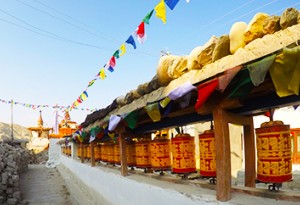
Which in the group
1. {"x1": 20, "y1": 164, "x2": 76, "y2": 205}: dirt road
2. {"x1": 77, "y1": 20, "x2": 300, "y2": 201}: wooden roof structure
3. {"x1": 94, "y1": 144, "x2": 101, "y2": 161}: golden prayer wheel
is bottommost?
{"x1": 20, "y1": 164, "x2": 76, "y2": 205}: dirt road

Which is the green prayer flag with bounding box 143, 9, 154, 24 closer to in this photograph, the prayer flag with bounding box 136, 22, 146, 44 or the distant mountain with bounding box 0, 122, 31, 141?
the prayer flag with bounding box 136, 22, 146, 44

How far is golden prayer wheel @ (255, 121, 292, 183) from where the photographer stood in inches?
121

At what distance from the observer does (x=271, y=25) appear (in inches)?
114

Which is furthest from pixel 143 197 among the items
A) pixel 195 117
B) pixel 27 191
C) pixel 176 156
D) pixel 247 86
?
pixel 27 191

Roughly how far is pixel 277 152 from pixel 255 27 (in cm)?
130

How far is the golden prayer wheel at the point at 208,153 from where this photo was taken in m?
3.91

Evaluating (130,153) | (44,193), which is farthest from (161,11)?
(44,193)

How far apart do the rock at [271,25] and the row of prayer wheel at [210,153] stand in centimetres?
95

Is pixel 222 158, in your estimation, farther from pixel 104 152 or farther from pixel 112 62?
pixel 104 152

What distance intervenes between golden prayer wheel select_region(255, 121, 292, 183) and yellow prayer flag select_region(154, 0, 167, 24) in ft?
9.06

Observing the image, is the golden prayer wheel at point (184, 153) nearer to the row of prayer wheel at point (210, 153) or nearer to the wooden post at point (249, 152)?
the row of prayer wheel at point (210, 153)

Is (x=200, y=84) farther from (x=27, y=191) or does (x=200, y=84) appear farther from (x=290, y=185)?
(x=27, y=191)

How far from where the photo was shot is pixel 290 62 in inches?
89.4

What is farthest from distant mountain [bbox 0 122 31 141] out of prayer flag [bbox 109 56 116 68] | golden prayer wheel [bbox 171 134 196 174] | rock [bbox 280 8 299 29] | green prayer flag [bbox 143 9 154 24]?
rock [bbox 280 8 299 29]
